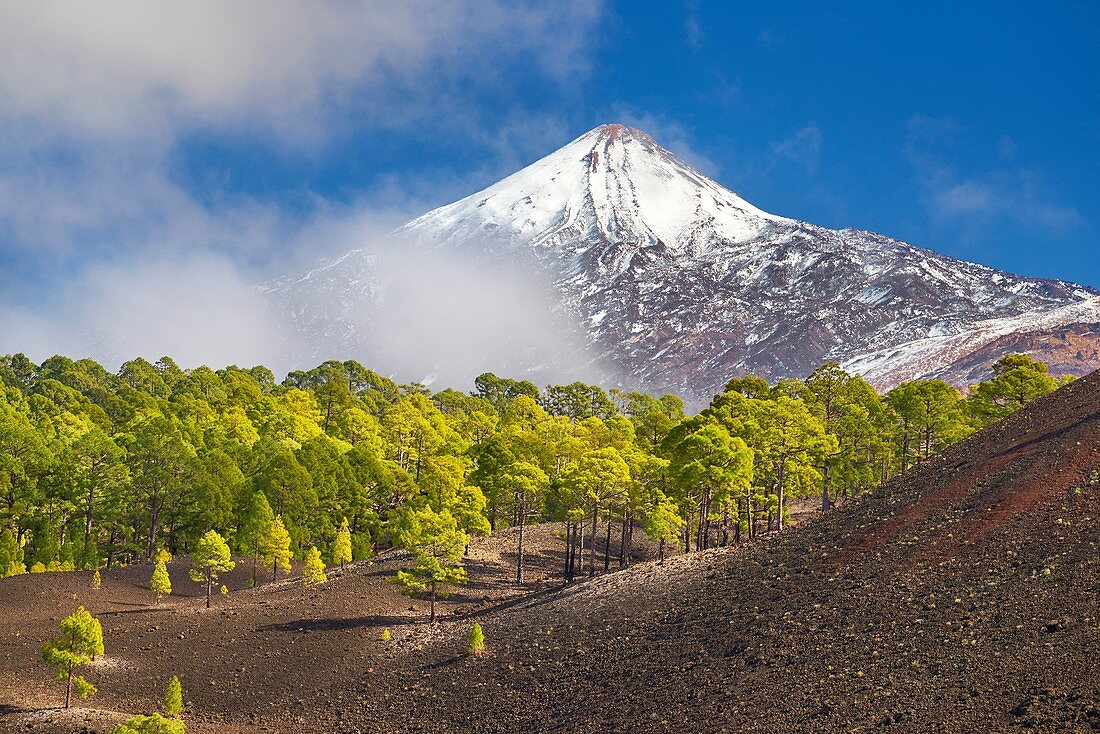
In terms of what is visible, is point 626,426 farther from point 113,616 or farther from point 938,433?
point 113,616

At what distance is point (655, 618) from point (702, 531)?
1552 centimetres

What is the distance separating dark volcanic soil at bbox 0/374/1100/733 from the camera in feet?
79.8

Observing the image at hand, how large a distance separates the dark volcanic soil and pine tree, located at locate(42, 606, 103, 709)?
4.95ft

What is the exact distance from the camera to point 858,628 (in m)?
28.6

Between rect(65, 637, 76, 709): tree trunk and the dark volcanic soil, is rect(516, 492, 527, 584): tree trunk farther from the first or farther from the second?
rect(65, 637, 76, 709): tree trunk

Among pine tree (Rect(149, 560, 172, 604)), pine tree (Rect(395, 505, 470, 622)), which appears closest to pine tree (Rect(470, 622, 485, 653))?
pine tree (Rect(395, 505, 470, 622))

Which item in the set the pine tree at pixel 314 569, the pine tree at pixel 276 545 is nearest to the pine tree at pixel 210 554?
the pine tree at pixel 276 545

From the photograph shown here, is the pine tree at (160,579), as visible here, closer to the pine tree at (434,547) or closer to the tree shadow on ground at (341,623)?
the tree shadow on ground at (341,623)

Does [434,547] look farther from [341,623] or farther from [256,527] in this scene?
[256,527]

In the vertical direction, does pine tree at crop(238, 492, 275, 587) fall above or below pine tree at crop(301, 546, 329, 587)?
above

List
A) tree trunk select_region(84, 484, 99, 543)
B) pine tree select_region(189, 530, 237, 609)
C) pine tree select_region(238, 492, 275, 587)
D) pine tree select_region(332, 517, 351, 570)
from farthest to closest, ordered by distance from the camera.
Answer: tree trunk select_region(84, 484, 99, 543) → pine tree select_region(332, 517, 351, 570) → pine tree select_region(238, 492, 275, 587) → pine tree select_region(189, 530, 237, 609)

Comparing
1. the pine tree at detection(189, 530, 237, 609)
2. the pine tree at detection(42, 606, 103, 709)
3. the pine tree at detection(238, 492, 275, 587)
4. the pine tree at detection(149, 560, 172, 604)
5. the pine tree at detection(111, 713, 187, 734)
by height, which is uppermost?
the pine tree at detection(238, 492, 275, 587)

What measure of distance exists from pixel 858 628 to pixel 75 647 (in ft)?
89.0

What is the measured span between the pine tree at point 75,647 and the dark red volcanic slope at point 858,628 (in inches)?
385
